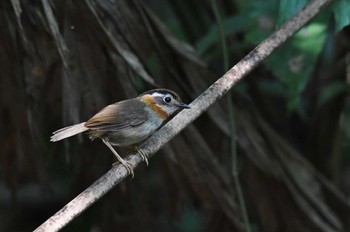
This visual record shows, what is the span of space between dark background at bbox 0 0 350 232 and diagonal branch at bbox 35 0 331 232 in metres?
0.12

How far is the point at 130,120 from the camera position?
344 centimetres

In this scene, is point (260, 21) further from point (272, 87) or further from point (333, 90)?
point (272, 87)

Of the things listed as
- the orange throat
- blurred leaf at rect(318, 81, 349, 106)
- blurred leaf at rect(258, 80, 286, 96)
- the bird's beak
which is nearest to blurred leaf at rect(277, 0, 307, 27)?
the bird's beak

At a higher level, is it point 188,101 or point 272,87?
point 188,101

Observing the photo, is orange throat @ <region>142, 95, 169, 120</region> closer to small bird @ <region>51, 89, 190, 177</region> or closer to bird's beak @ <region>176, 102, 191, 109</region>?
small bird @ <region>51, 89, 190, 177</region>

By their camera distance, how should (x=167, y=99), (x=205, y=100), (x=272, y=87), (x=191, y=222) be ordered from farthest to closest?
1. (x=191, y=222)
2. (x=272, y=87)
3. (x=167, y=99)
4. (x=205, y=100)

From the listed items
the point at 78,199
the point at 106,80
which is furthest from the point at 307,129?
the point at 78,199

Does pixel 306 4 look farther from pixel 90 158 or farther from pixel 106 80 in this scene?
pixel 90 158

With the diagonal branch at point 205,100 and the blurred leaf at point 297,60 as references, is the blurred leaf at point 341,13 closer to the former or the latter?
the diagonal branch at point 205,100

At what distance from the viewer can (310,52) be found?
424 cm

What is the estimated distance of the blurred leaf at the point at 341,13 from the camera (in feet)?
10.7

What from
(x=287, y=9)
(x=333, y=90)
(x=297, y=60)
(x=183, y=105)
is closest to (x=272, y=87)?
(x=333, y=90)

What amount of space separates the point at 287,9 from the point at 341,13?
0.25 meters

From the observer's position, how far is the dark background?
352 cm
